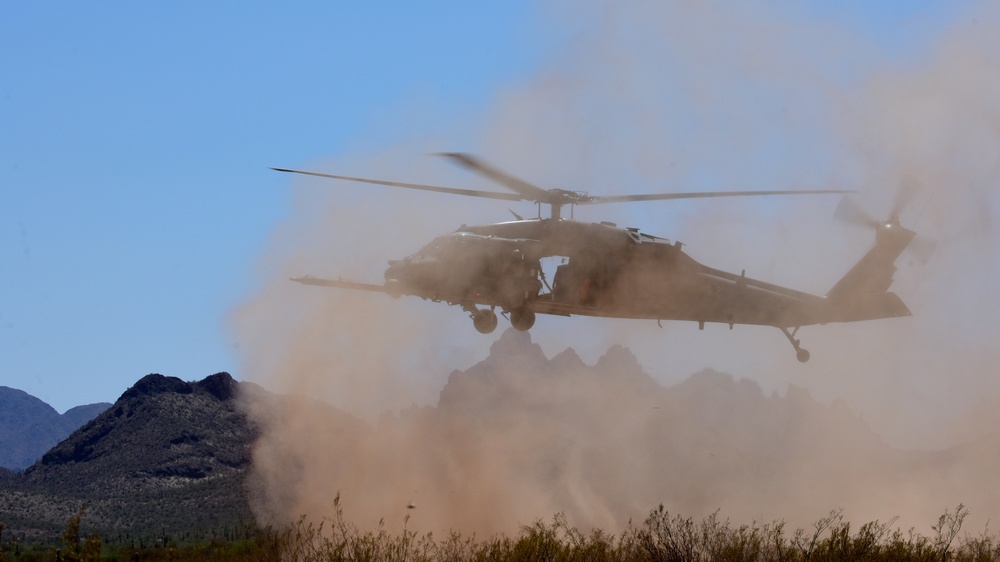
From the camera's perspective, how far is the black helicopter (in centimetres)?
3119

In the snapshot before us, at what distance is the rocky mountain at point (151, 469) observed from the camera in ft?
396

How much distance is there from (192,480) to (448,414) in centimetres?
3553

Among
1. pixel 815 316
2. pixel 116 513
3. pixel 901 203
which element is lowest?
pixel 116 513

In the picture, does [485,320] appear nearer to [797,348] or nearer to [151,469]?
[797,348]

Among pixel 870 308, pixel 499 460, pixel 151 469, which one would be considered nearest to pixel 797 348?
pixel 870 308

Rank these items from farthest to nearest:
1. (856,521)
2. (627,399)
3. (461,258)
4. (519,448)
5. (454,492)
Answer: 1. (627,399)
2. (519,448)
3. (454,492)
4. (856,521)
5. (461,258)

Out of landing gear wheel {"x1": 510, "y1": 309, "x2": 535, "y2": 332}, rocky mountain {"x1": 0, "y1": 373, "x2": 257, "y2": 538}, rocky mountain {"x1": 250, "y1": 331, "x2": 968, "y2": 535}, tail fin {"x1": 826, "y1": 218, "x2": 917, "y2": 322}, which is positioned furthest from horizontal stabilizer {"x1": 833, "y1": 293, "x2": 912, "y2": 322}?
rocky mountain {"x1": 0, "y1": 373, "x2": 257, "y2": 538}

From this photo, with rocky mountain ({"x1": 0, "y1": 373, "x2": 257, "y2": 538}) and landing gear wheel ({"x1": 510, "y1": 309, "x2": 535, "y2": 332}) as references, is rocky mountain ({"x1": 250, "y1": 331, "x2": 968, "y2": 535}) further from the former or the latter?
landing gear wheel ({"x1": 510, "y1": 309, "x2": 535, "y2": 332})

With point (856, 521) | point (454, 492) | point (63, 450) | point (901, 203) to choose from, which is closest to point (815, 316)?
point (901, 203)

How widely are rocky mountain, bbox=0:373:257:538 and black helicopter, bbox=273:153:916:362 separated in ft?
267

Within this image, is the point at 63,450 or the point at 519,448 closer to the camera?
the point at 519,448

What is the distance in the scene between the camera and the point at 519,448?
104938mm

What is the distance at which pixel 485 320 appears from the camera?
1259 inches

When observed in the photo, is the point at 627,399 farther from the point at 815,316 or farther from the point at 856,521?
the point at 815,316
